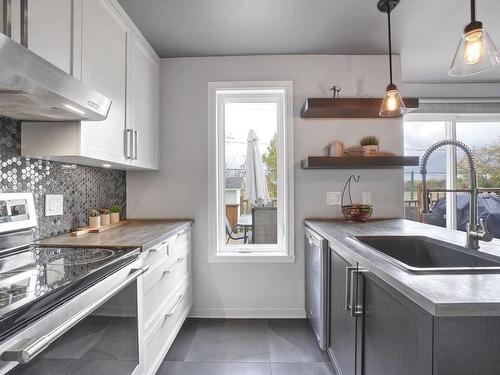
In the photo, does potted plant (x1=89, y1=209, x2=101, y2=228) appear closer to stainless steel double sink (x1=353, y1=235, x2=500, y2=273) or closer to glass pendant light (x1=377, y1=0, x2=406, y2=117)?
stainless steel double sink (x1=353, y1=235, x2=500, y2=273)

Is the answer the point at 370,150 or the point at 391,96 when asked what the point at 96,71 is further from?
the point at 370,150

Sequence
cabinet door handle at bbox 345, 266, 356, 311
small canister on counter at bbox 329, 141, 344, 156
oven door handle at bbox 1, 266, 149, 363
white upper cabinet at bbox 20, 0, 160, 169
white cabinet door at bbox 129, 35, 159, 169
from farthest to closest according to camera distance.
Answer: small canister on counter at bbox 329, 141, 344, 156, white cabinet door at bbox 129, 35, 159, 169, cabinet door handle at bbox 345, 266, 356, 311, white upper cabinet at bbox 20, 0, 160, 169, oven door handle at bbox 1, 266, 149, 363

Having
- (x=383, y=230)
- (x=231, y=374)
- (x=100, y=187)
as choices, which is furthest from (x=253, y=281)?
(x=100, y=187)

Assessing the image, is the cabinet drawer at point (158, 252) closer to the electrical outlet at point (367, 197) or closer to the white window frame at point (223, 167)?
the white window frame at point (223, 167)

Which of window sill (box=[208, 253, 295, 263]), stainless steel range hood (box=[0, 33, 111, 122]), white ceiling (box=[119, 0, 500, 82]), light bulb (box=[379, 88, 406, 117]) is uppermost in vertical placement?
white ceiling (box=[119, 0, 500, 82])

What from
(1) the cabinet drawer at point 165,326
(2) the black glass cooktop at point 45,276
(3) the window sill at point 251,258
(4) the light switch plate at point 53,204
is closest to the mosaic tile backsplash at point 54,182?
(4) the light switch plate at point 53,204

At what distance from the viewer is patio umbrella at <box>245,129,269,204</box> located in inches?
110

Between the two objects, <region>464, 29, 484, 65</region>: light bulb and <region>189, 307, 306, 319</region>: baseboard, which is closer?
<region>464, 29, 484, 65</region>: light bulb

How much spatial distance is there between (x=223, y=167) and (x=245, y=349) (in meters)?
1.53

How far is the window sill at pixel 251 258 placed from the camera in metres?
2.64

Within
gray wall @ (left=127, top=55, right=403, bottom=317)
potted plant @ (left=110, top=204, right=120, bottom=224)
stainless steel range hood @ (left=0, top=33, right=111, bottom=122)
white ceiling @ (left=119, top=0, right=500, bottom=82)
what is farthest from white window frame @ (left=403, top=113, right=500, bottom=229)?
stainless steel range hood @ (left=0, top=33, right=111, bottom=122)

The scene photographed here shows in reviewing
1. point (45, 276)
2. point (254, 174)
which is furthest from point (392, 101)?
point (45, 276)

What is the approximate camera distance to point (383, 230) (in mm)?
1980

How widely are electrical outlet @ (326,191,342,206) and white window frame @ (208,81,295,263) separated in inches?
13.0
